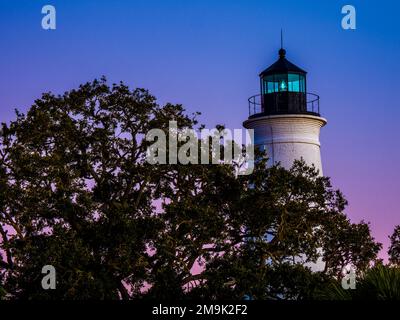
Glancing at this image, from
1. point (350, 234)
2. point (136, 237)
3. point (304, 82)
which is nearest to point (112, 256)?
point (136, 237)

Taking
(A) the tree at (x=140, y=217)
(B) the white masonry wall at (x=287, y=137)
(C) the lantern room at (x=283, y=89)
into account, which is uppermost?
(C) the lantern room at (x=283, y=89)

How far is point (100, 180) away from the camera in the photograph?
31078mm

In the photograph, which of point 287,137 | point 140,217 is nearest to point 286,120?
point 287,137

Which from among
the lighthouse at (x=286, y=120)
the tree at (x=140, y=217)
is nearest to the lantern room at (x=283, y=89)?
the lighthouse at (x=286, y=120)

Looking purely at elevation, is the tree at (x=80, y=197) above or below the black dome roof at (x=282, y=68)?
below

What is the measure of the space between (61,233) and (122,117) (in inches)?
192

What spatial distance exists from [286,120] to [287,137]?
76 centimetres

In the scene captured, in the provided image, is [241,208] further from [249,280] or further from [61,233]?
[61,233]

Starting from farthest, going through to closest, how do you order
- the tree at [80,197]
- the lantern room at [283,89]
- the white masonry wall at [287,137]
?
the lantern room at [283,89]
the white masonry wall at [287,137]
the tree at [80,197]

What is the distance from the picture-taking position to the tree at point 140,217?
28.6 meters

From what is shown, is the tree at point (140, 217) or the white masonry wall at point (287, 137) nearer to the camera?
the tree at point (140, 217)

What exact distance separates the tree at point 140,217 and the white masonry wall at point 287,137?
8886mm

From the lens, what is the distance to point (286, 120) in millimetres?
41812

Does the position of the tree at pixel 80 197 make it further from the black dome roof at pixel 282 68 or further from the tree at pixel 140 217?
the black dome roof at pixel 282 68
